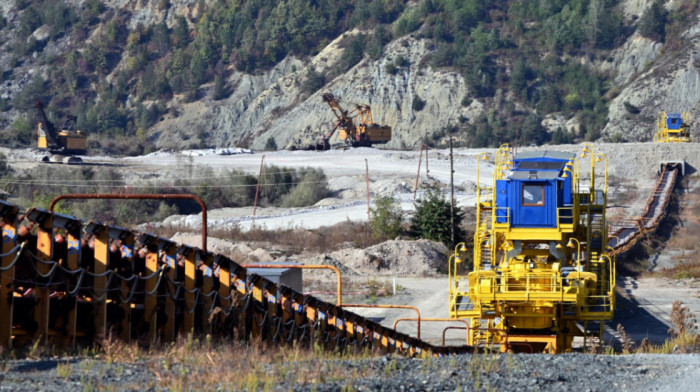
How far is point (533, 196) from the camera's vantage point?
69.3 ft

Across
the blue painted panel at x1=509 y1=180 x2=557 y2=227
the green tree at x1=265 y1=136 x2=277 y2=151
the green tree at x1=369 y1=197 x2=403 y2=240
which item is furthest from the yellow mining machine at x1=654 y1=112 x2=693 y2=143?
the blue painted panel at x1=509 y1=180 x2=557 y2=227

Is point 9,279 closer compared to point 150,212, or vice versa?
point 9,279

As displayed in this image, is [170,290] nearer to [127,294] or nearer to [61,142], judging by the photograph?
[127,294]

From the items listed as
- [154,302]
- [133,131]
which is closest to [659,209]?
[154,302]

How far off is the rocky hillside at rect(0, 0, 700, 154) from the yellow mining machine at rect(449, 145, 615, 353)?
7200 centimetres

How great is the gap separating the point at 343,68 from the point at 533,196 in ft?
328

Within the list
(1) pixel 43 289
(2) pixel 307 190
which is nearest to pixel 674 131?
(2) pixel 307 190

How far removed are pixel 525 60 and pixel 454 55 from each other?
8.05m

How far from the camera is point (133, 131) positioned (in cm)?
12356

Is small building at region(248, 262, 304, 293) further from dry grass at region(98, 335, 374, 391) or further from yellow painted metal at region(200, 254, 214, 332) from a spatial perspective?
dry grass at region(98, 335, 374, 391)

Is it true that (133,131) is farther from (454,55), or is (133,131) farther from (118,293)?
(118,293)

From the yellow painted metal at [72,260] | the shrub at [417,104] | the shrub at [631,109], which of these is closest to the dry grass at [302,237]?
the yellow painted metal at [72,260]

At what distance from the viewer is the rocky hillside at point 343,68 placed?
104 metres

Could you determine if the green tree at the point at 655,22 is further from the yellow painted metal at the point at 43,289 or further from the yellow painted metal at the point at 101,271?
the yellow painted metal at the point at 43,289
